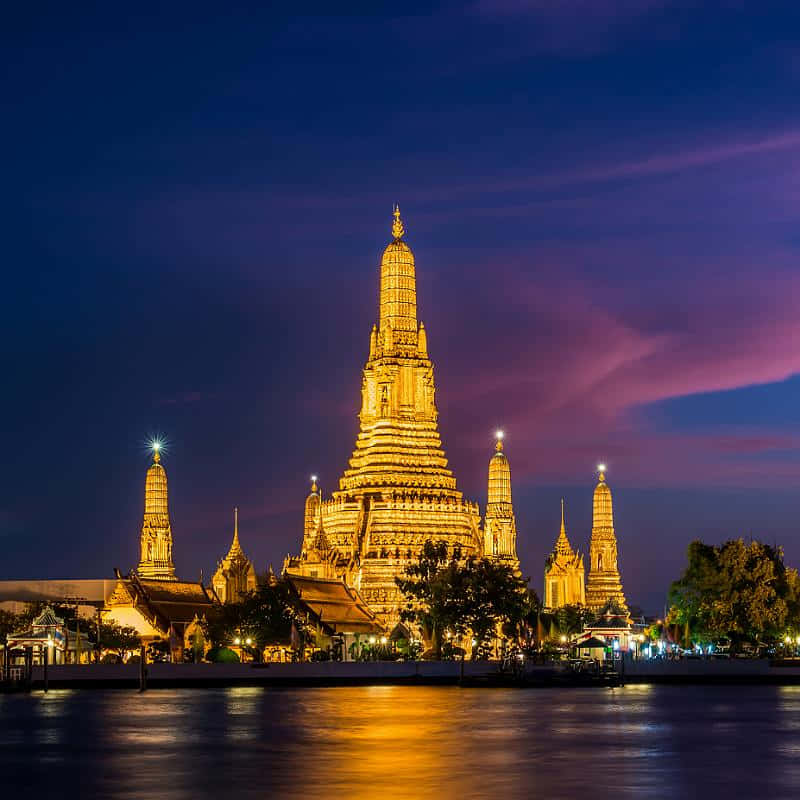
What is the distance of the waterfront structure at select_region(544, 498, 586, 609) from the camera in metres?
148

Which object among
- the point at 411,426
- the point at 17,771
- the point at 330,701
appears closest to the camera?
the point at 17,771

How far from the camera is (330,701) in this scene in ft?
213

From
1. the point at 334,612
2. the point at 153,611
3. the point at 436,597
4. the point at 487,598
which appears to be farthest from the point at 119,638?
the point at 487,598

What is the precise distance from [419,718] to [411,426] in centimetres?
6329

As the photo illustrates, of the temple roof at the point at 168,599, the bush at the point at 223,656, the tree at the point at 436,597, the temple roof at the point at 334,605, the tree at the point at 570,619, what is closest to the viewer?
the bush at the point at 223,656

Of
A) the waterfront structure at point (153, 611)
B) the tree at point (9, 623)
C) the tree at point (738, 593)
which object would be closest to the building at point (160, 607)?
the waterfront structure at point (153, 611)

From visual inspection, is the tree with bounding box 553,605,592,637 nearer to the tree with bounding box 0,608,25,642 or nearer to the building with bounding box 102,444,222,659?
the building with bounding box 102,444,222,659

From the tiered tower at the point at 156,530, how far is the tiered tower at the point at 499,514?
72.3 ft

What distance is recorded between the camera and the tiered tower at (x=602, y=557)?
476ft

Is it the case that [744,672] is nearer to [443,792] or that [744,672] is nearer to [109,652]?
[109,652]

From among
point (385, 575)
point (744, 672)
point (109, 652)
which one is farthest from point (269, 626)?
point (744, 672)

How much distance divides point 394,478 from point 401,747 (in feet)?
235

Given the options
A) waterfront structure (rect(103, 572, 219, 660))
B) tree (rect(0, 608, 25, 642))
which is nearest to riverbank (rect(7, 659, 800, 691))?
waterfront structure (rect(103, 572, 219, 660))

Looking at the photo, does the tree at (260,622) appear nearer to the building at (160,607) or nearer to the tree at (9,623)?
the building at (160,607)
